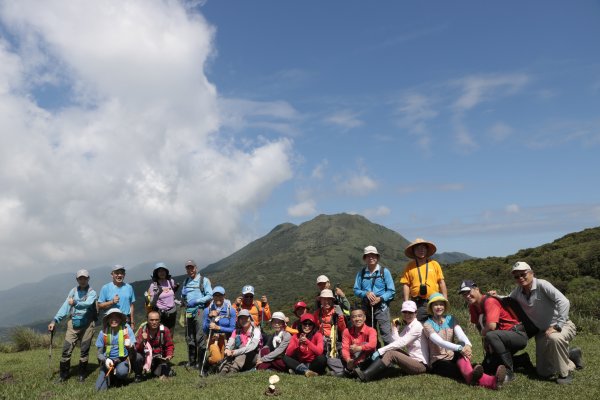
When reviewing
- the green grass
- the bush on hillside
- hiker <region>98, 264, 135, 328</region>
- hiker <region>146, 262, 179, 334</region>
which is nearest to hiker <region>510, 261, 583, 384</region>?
the green grass

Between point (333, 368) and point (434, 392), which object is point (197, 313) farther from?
point (434, 392)

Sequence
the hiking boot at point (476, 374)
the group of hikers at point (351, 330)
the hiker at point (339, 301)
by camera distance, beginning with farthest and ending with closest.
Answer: the hiker at point (339, 301)
the group of hikers at point (351, 330)
the hiking boot at point (476, 374)

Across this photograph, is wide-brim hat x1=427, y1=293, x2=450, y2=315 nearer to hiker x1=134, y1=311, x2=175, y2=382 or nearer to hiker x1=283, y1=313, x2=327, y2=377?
hiker x1=283, y1=313, x2=327, y2=377

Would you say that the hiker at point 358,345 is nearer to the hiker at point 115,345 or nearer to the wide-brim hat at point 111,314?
→ the hiker at point 115,345

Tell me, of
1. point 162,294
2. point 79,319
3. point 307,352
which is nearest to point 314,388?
point 307,352

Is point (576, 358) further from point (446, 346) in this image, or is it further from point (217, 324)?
point (217, 324)

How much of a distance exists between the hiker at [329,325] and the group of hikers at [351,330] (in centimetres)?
2

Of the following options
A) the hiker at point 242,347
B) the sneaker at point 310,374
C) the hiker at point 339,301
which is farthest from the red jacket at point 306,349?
the hiker at point 242,347

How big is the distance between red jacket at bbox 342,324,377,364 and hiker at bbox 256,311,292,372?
1770 mm

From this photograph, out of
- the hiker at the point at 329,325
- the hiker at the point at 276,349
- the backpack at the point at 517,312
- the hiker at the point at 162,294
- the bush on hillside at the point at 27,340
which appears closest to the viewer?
the backpack at the point at 517,312

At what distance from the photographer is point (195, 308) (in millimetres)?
11664

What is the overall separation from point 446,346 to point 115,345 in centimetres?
719

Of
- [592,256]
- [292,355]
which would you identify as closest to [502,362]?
[292,355]

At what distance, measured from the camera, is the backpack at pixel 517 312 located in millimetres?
8633
